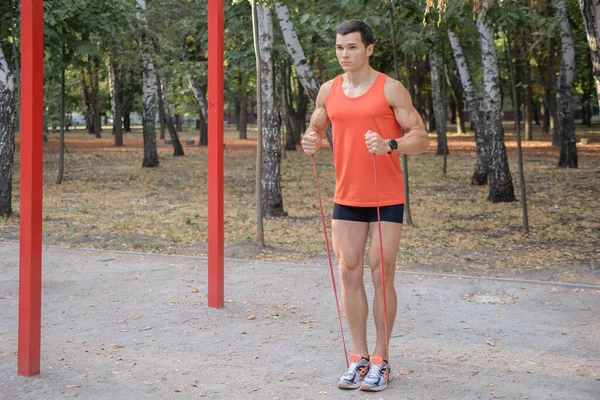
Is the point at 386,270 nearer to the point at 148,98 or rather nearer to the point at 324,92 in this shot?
the point at 324,92

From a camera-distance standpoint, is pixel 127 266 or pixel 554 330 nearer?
pixel 554 330

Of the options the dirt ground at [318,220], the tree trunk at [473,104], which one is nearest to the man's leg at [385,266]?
the dirt ground at [318,220]

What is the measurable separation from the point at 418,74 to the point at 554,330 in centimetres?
3259

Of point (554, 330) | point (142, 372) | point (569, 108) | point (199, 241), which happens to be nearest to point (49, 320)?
point (142, 372)

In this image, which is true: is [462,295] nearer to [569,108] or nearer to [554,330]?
[554,330]

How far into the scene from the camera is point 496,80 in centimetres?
1502

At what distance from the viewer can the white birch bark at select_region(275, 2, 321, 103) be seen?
42.4ft

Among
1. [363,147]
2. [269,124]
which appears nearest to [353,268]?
[363,147]

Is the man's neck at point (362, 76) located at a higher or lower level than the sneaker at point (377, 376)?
higher

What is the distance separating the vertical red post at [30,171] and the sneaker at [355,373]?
176 cm

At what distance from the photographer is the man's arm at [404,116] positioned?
183 inches

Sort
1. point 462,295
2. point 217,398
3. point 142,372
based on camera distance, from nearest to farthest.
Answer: point 217,398 → point 142,372 → point 462,295

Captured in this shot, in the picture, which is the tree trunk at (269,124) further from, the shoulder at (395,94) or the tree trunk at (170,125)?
the tree trunk at (170,125)

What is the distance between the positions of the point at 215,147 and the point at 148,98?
1840 cm
